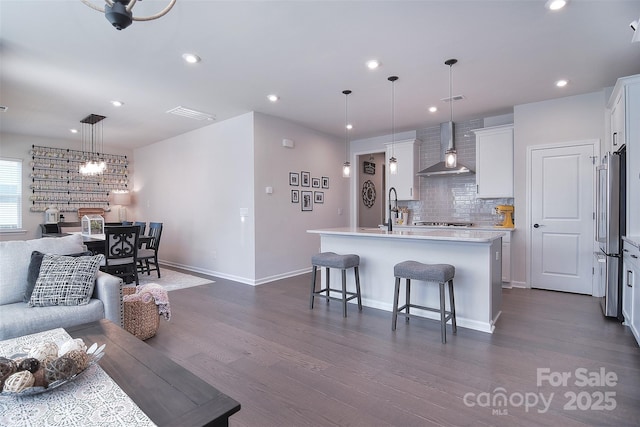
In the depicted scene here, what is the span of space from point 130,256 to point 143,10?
11.6 ft

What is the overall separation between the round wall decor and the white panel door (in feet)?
12.3

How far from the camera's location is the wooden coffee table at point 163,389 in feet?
3.49

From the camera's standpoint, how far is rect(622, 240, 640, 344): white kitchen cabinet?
8.49 feet

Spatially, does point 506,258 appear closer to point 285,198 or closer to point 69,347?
point 285,198

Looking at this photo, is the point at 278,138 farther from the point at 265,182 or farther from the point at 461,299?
the point at 461,299

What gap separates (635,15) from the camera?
2.62 metres

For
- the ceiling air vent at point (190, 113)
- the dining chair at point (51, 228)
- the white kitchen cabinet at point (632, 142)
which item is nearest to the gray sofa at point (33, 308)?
the ceiling air vent at point (190, 113)

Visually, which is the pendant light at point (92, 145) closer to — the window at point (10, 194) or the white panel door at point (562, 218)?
the window at point (10, 194)

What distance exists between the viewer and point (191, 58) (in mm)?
3262

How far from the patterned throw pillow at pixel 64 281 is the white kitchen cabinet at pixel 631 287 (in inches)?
169

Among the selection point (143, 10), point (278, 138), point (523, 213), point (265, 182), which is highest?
point (143, 10)

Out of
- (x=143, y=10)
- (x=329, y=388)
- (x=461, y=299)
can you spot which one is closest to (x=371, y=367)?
(x=329, y=388)

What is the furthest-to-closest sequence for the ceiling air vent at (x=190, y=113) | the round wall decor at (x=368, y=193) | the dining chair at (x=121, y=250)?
the round wall decor at (x=368, y=193) → the ceiling air vent at (x=190, y=113) → the dining chair at (x=121, y=250)

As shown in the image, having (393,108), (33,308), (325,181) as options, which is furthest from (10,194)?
(393,108)
